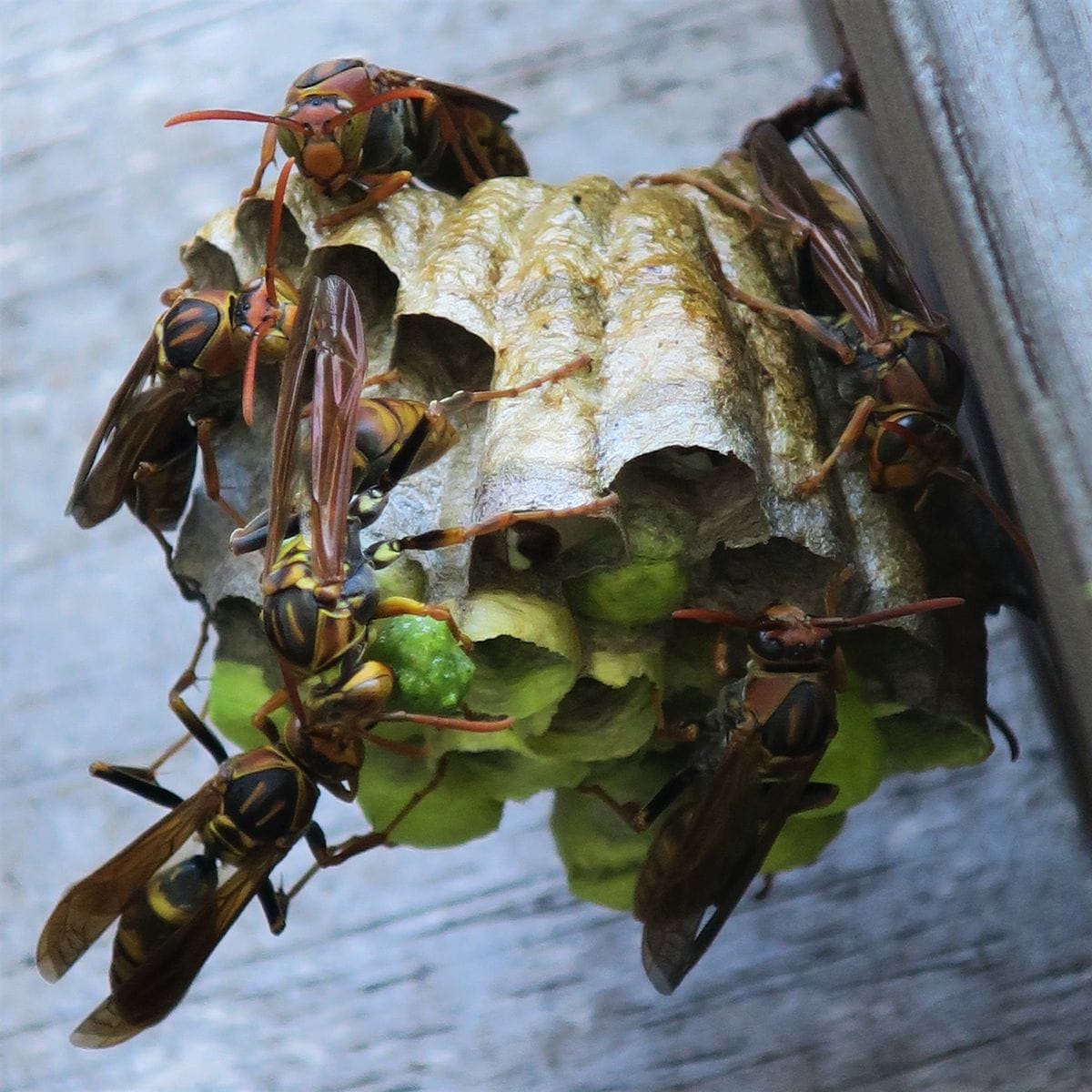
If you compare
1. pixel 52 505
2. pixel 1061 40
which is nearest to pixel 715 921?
pixel 1061 40

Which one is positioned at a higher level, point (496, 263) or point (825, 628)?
point (496, 263)

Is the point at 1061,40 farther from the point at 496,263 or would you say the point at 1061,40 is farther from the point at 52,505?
the point at 52,505

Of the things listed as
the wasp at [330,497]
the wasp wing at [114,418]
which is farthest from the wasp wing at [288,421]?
the wasp wing at [114,418]

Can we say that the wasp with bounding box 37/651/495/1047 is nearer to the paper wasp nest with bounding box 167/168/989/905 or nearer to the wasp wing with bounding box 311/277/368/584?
the paper wasp nest with bounding box 167/168/989/905

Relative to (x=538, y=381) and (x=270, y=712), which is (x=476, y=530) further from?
(x=270, y=712)

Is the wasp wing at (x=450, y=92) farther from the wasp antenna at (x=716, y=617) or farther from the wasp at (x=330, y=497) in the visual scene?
the wasp antenna at (x=716, y=617)

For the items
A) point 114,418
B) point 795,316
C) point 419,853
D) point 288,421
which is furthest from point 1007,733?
point 114,418
